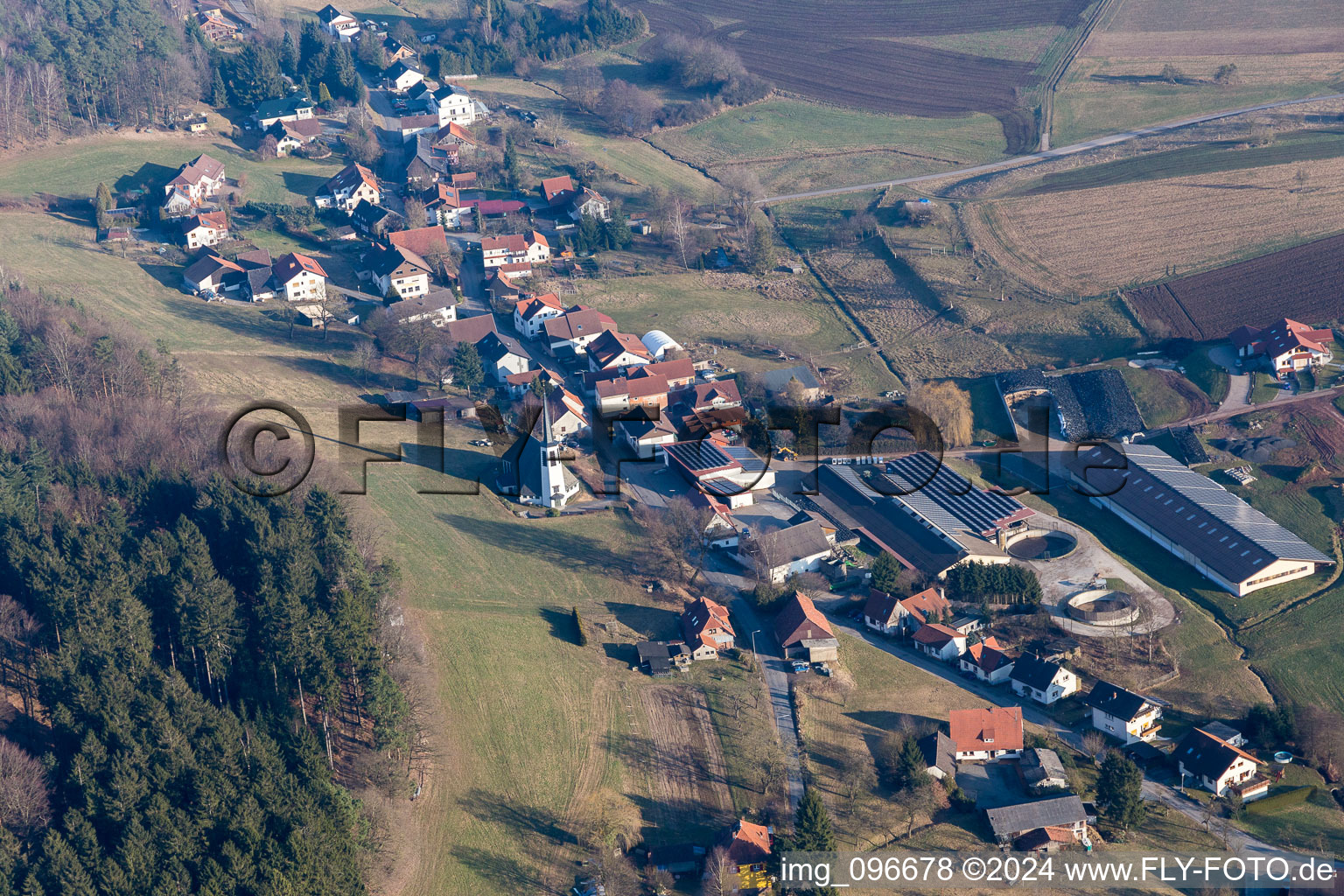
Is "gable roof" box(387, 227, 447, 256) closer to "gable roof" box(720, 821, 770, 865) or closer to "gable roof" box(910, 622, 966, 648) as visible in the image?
"gable roof" box(910, 622, 966, 648)

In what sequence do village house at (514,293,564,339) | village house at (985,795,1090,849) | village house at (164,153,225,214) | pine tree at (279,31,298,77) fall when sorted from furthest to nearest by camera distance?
pine tree at (279,31,298,77)
village house at (164,153,225,214)
village house at (514,293,564,339)
village house at (985,795,1090,849)

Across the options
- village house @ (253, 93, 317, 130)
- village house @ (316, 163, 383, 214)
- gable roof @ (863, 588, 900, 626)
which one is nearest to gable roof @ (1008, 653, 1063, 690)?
gable roof @ (863, 588, 900, 626)

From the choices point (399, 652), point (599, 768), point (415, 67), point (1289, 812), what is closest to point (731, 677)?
point (599, 768)

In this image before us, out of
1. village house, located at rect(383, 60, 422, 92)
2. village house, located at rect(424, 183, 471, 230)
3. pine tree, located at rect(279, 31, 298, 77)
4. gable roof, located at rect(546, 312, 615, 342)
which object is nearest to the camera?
gable roof, located at rect(546, 312, 615, 342)

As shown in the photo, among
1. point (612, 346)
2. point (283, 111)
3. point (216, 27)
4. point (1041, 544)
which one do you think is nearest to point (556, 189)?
point (612, 346)

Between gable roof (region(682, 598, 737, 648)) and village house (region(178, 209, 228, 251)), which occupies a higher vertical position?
village house (region(178, 209, 228, 251))

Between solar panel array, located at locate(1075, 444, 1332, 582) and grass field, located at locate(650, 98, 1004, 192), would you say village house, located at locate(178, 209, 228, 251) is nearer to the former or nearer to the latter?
grass field, located at locate(650, 98, 1004, 192)

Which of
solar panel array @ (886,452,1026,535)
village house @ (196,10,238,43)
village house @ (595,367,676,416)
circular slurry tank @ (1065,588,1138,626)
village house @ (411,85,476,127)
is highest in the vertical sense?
village house @ (196,10,238,43)

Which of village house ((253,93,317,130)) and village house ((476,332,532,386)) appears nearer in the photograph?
village house ((476,332,532,386))

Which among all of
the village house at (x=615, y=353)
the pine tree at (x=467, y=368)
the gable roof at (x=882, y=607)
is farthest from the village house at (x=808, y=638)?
the pine tree at (x=467, y=368)

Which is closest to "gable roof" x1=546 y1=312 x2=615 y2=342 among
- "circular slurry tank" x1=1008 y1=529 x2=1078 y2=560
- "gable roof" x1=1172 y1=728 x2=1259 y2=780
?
"circular slurry tank" x1=1008 y1=529 x2=1078 y2=560

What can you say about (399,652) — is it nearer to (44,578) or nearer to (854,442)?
(44,578)
